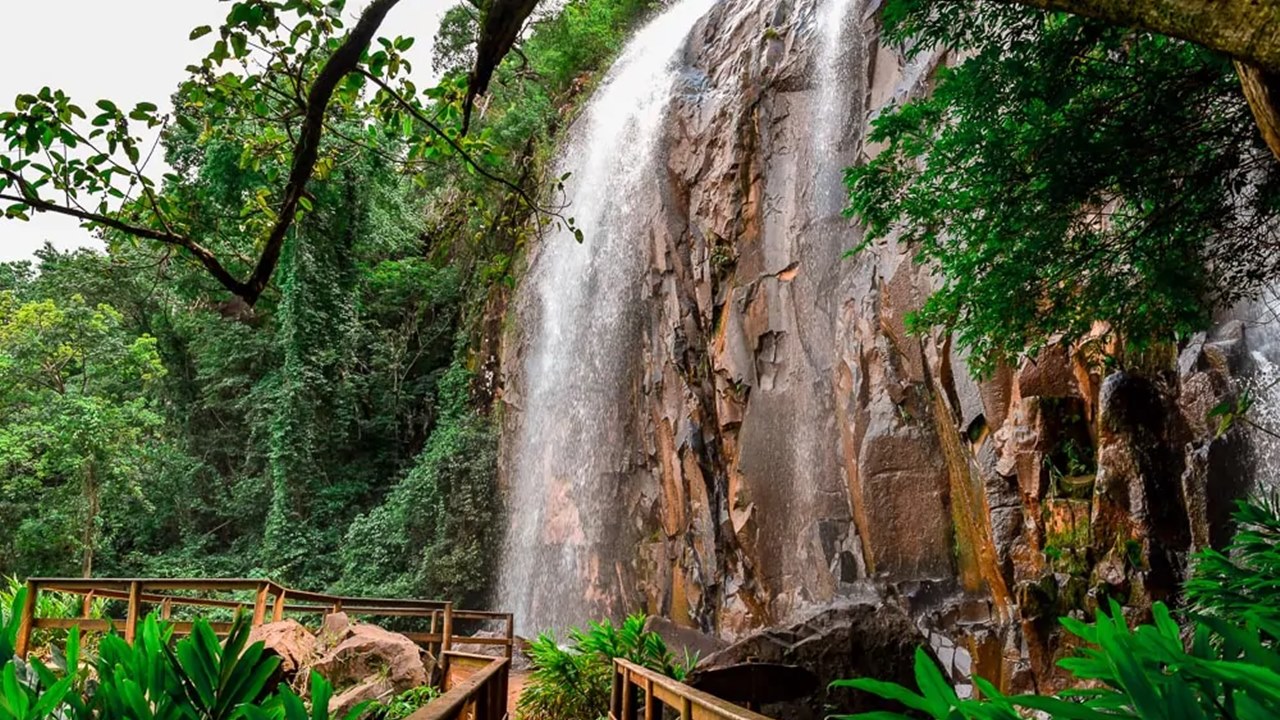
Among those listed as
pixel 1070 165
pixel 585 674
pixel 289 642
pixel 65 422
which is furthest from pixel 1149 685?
pixel 65 422

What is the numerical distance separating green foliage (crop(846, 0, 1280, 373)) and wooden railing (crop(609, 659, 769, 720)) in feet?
9.06

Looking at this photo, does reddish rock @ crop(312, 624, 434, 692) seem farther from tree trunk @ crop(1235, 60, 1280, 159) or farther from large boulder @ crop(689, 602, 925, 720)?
tree trunk @ crop(1235, 60, 1280, 159)

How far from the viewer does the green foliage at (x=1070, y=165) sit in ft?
12.0

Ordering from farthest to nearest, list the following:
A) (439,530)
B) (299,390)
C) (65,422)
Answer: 1. (299,390)
2. (439,530)
3. (65,422)

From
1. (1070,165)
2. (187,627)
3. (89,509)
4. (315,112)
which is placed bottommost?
(187,627)

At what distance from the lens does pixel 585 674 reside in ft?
23.8

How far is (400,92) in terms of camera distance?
3365 millimetres

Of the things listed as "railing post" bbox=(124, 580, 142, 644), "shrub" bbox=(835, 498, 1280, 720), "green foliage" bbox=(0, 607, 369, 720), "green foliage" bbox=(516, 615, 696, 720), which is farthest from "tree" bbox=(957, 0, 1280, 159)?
"green foliage" bbox=(516, 615, 696, 720)

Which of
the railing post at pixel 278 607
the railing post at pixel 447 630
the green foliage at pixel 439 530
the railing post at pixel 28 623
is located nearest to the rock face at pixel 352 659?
the railing post at pixel 278 607

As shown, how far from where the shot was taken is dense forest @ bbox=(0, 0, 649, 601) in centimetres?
1467

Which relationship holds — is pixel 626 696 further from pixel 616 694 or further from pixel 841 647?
pixel 841 647

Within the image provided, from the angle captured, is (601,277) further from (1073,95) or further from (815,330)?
(1073,95)

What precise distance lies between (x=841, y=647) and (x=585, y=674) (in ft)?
8.88

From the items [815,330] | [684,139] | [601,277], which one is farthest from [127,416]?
[815,330]
